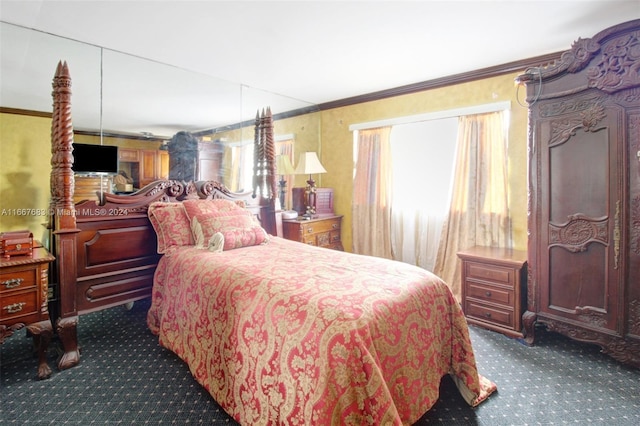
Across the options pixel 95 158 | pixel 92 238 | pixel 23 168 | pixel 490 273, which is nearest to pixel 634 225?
pixel 490 273

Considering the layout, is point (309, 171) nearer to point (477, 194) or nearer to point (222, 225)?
point (222, 225)

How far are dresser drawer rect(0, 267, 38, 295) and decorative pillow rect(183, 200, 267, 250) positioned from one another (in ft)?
3.32

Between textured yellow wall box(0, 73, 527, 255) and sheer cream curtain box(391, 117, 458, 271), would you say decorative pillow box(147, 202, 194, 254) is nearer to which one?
textured yellow wall box(0, 73, 527, 255)

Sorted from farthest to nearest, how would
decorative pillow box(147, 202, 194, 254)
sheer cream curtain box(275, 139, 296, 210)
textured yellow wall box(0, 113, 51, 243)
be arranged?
sheer cream curtain box(275, 139, 296, 210), decorative pillow box(147, 202, 194, 254), textured yellow wall box(0, 113, 51, 243)

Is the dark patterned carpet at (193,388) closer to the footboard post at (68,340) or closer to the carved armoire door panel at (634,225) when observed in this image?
the footboard post at (68,340)

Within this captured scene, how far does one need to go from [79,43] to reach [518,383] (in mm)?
4038

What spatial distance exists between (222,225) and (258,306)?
118cm

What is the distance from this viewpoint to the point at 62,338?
218 cm

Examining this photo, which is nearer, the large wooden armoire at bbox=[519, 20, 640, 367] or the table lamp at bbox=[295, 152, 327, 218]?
the large wooden armoire at bbox=[519, 20, 640, 367]

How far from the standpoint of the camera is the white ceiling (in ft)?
7.07

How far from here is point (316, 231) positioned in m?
4.07

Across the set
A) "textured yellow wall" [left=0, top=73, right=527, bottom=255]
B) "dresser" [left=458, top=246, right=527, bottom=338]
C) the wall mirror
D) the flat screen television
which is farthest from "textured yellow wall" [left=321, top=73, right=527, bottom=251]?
the flat screen television

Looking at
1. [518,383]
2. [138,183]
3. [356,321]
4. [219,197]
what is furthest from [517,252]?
[138,183]

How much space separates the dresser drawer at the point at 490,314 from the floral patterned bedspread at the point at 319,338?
90 cm
